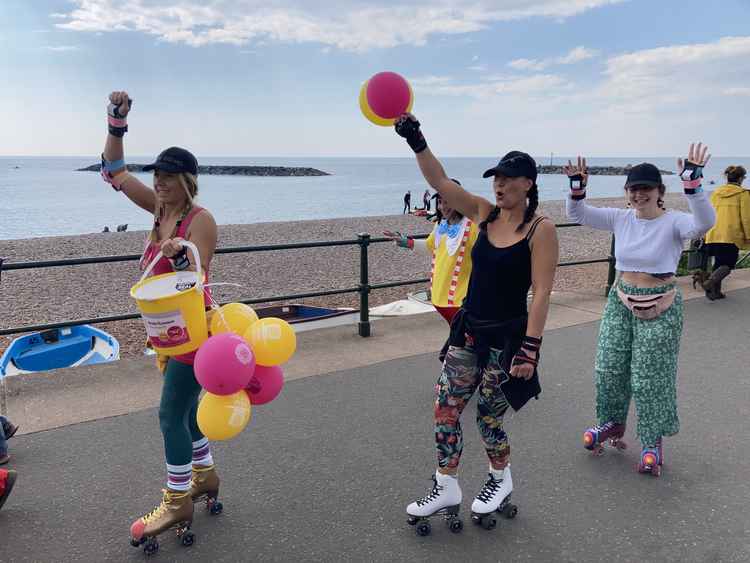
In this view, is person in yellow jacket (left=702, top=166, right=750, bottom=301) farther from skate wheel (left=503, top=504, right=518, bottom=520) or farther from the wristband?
the wristband

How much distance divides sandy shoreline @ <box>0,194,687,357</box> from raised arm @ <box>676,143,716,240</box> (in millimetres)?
5756

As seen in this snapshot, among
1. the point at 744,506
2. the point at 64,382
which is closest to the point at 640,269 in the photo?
the point at 744,506

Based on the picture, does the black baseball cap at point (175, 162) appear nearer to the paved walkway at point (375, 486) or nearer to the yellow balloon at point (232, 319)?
the yellow balloon at point (232, 319)

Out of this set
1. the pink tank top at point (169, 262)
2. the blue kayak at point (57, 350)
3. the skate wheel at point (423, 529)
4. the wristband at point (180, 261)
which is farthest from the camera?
the blue kayak at point (57, 350)

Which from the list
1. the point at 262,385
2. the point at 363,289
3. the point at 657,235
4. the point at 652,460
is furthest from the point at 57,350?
the point at 657,235

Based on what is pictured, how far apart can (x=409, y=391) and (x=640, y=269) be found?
2120mm

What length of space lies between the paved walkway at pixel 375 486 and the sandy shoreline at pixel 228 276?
5436 mm

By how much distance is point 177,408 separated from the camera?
2984 millimetres

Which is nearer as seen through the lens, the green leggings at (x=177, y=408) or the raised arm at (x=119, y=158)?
the green leggings at (x=177, y=408)

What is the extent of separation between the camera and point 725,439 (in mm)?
4277

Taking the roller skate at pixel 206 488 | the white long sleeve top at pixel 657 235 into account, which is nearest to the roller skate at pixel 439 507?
the roller skate at pixel 206 488

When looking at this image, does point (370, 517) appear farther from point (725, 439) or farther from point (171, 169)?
point (725, 439)

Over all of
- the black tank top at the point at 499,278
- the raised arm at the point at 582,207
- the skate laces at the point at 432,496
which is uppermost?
the raised arm at the point at 582,207

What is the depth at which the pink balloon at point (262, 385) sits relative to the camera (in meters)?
3.03
